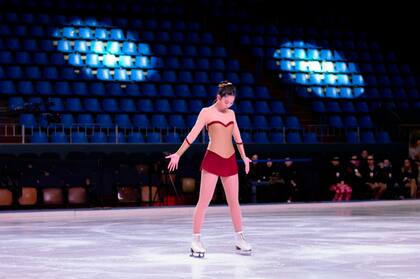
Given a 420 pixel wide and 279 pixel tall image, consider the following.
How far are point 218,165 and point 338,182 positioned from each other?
1133cm

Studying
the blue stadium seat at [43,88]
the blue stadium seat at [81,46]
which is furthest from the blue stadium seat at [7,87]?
the blue stadium seat at [81,46]

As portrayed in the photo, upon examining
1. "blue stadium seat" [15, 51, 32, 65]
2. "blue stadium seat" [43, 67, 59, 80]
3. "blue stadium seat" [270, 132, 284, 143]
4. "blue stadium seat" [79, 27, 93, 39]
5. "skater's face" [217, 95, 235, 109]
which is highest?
"blue stadium seat" [79, 27, 93, 39]

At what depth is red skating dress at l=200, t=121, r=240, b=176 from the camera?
6.78m

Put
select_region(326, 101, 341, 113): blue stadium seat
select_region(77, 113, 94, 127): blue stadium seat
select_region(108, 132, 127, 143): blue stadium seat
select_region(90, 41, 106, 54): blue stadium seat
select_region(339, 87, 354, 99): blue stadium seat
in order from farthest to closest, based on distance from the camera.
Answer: select_region(339, 87, 354, 99): blue stadium seat → select_region(326, 101, 341, 113): blue stadium seat → select_region(90, 41, 106, 54): blue stadium seat → select_region(77, 113, 94, 127): blue stadium seat → select_region(108, 132, 127, 143): blue stadium seat

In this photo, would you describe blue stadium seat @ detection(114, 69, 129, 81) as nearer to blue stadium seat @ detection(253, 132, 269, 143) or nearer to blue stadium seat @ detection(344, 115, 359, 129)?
blue stadium seat @ detection(253, 132, 269, 143)

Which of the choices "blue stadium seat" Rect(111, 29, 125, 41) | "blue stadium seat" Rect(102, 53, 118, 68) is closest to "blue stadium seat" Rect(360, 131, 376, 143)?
"blue stadium seat" Rect(102, 53, 118, 68)

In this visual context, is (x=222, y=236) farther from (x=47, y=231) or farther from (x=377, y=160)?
(x=377, y=160)

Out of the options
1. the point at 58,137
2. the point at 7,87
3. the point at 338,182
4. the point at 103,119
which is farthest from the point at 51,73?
the point at 338,182

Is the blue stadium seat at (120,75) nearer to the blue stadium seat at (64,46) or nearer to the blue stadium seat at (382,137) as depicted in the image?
the blue stadium seat at (64,46)

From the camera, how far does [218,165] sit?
22.2 feet

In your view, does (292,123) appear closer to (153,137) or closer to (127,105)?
(153,137)

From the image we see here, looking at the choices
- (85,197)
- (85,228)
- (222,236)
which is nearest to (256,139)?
(85,197)

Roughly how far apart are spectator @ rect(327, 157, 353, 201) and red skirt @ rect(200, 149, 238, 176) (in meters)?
10.9

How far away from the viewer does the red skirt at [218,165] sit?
677 cm
